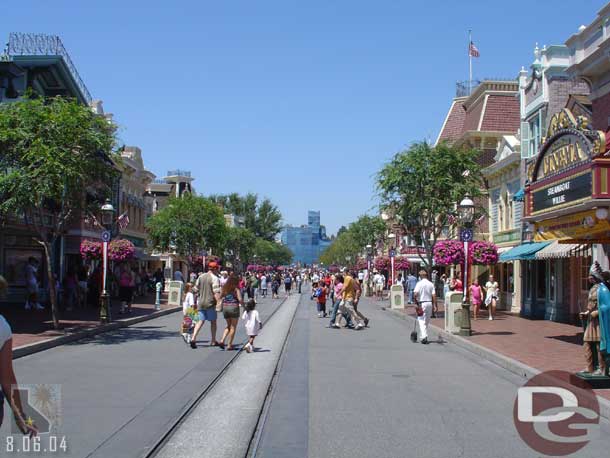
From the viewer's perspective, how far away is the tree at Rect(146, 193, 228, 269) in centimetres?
4612

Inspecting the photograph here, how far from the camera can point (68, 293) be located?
1081 inches

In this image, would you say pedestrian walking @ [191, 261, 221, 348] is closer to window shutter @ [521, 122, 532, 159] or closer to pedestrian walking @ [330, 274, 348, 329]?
pedestrian walking @ [330, 274, 348, 329]

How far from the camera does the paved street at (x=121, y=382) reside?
7.59 m

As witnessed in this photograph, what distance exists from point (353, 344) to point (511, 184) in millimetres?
18395

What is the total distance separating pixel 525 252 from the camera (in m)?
27.2

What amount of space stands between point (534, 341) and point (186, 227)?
31.6 metres

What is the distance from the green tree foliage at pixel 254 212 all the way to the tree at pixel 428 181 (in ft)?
312

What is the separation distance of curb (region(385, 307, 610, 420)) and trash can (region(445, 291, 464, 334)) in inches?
10.2

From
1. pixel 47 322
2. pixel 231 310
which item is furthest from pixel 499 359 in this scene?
pixel 47 322

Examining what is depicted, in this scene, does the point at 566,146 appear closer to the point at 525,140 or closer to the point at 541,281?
the point at 541,281

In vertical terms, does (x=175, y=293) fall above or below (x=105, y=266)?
below

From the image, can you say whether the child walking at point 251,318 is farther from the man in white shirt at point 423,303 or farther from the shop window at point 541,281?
the shop window at point 541,281

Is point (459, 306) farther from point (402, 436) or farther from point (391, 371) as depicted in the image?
point (402, 436)

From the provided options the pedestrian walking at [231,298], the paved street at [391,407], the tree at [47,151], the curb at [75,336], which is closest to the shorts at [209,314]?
the pedestrian walking at [231,298]
